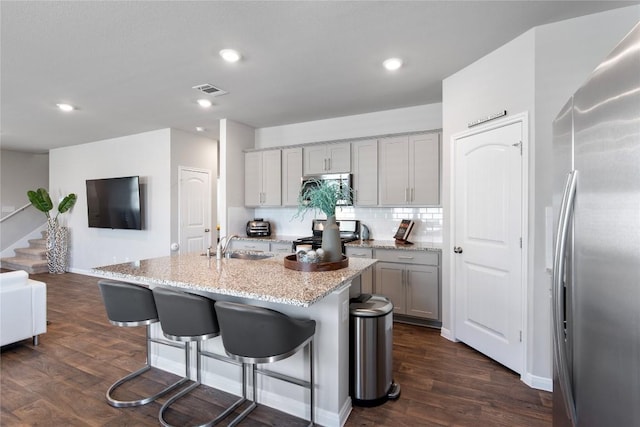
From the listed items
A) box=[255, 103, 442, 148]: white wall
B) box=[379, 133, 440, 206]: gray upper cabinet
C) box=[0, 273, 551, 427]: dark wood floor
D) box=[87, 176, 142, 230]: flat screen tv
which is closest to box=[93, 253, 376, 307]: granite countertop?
box=[0, 273, 551, 427]: dark wood floor

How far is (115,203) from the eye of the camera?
5.82 m

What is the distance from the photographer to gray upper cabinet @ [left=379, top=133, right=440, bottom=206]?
380cm

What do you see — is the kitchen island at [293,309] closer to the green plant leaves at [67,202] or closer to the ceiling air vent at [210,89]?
the ceiling air vent at [210,89]

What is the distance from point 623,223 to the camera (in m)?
0.77

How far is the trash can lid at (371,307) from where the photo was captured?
214 centimetres

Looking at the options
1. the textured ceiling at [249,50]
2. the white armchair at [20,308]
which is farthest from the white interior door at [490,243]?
the white armchair at [20,308]

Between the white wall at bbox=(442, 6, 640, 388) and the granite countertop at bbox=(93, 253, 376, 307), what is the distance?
132 cm

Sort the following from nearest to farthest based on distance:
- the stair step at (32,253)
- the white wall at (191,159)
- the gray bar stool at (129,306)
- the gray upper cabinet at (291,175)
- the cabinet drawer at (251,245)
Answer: the gray bar stool at (129,306) → the cabinet drawer at (251,245) → the gray upper cabinet at (291,175) → the white wall at (191,159) → the stair step at (32,253)

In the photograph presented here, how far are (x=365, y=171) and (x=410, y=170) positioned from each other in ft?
1.96

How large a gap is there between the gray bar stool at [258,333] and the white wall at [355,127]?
3.38 m

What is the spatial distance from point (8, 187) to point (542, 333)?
1012 cm

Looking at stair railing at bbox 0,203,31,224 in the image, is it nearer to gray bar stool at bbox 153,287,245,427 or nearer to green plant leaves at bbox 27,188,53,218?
green plant leaves at bbox 27,188,53,218

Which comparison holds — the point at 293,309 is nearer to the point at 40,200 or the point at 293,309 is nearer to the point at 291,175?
the point at 291,175

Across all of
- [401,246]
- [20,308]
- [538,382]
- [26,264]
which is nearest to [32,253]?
[26,264]
